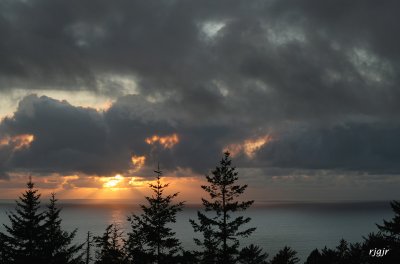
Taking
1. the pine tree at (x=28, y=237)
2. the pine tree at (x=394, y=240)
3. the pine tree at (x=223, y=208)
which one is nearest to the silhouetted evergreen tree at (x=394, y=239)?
the pine tree at (x=394, y=240)

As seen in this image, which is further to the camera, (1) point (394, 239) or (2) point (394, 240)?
(1) point (394, 239)

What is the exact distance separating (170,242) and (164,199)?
11.5 ft

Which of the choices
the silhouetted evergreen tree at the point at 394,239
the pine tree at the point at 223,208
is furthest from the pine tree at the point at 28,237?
the silhouetted evergreen tree at the point at 394,239

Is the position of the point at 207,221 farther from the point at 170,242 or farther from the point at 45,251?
the point at 45,251

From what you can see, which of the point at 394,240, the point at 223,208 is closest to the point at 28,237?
the point at 223,208

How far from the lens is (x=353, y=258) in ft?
190

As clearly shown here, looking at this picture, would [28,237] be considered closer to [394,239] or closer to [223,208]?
[223,208]

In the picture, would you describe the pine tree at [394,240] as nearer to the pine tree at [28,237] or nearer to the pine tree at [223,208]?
the pine tree at [223,208]

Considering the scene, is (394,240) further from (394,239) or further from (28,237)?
(28,237)

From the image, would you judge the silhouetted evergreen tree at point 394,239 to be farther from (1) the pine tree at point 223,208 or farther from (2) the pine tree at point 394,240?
(1) the pine tree at point 223,208

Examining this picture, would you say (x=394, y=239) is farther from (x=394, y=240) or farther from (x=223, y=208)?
(x=223, y=208)

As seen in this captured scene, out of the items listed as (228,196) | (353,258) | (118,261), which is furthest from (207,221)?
(353,258)

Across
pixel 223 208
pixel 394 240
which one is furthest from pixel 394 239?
pixel 223 208

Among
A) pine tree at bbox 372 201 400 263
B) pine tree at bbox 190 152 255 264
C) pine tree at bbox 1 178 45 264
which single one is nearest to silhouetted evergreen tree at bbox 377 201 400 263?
pine tree at bbox 372 201 400 263
